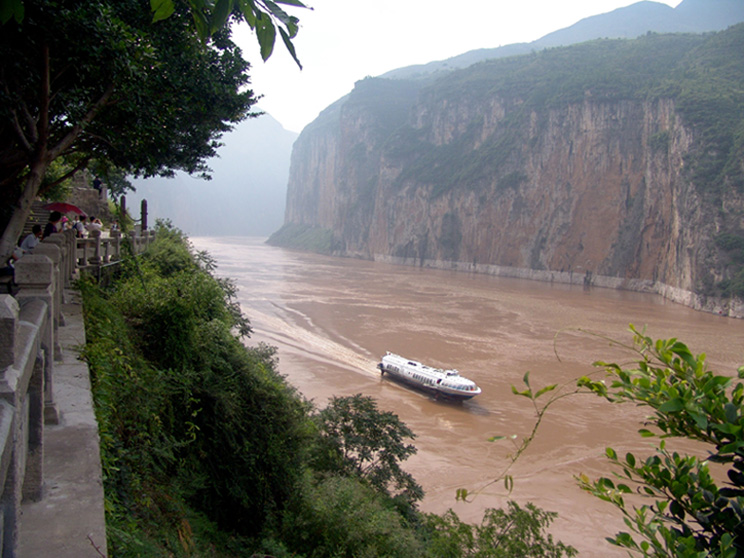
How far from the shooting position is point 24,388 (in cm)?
235

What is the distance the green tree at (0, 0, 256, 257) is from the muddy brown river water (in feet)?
21.4

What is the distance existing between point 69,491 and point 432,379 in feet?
54.5

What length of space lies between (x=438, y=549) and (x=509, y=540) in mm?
1127

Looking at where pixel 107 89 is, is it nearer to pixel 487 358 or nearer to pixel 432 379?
pixel 432 379

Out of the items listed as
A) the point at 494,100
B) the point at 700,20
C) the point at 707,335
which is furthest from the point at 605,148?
the point at 700,20

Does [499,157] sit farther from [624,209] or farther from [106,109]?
[106,109]

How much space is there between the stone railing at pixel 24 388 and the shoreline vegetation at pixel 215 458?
3.46 feet

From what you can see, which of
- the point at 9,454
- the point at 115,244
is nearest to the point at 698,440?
the point at 9,454

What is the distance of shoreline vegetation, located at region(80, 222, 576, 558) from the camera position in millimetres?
4719

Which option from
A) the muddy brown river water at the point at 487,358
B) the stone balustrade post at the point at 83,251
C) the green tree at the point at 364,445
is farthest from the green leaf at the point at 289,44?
the stone balustrade post at the point at 83,251

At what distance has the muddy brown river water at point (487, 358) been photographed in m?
12.8

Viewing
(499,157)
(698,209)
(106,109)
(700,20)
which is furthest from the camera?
(700,20)

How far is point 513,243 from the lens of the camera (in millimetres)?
73500

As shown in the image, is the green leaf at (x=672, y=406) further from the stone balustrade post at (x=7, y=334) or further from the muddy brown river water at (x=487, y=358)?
the stone balustrade post at (x=7, y=334)
